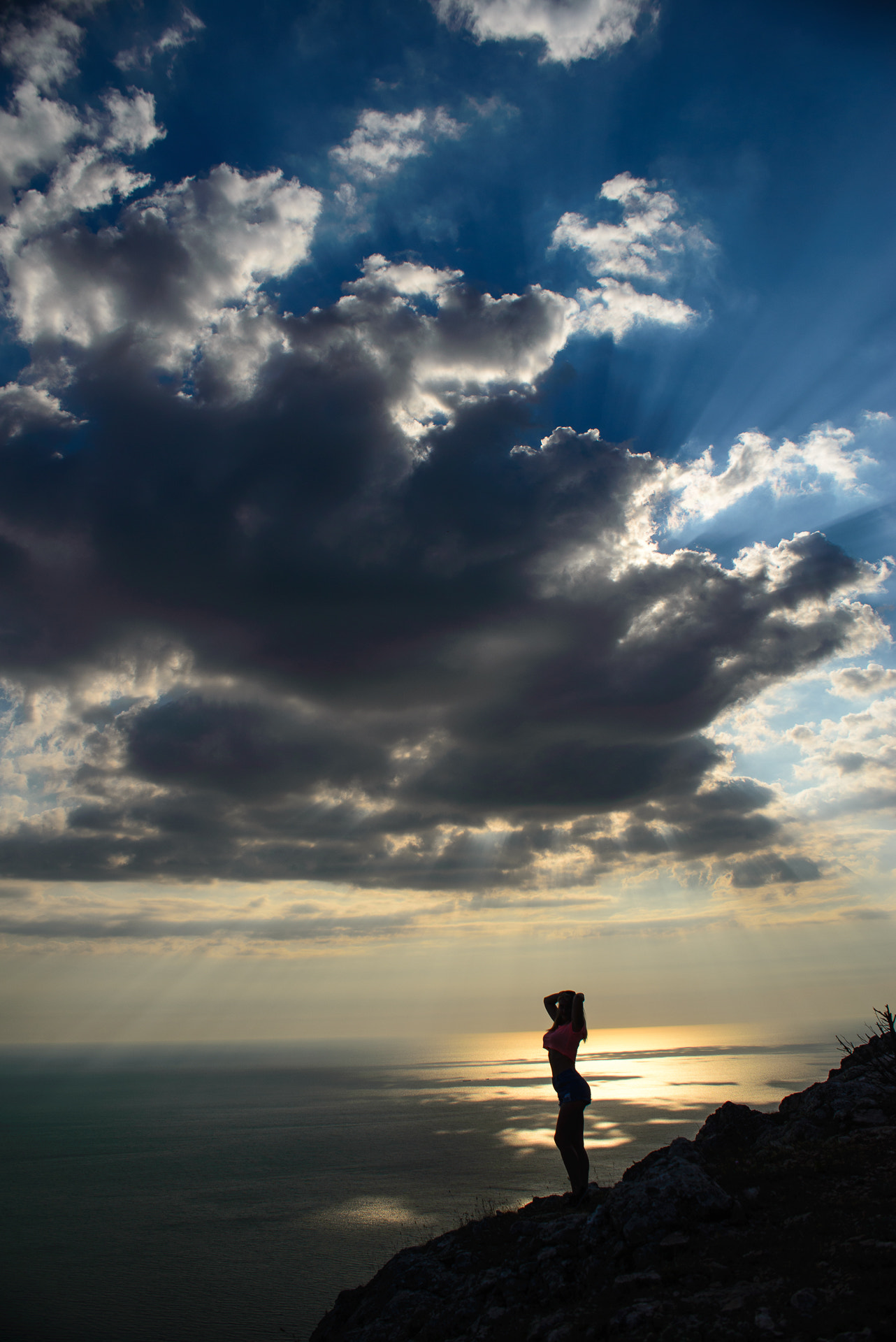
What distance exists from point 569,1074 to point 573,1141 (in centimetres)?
146

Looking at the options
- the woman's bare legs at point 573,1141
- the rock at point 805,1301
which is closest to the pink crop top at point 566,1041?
the woman's bare legs at point 573,1141

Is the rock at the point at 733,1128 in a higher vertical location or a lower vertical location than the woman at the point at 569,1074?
lower

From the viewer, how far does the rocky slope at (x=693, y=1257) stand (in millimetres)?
9703

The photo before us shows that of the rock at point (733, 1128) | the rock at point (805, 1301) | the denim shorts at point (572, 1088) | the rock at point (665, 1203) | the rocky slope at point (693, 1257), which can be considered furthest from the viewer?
the rock at point (733, 1128)

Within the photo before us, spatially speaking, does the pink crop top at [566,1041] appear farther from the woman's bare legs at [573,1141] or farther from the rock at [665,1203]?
the rock at [665,1203]

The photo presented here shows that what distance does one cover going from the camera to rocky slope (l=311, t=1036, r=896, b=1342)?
382 inches

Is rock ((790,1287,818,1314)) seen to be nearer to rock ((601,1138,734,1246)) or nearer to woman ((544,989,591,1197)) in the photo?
rock ((601,1138,734,1246))

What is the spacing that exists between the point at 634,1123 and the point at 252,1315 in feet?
341

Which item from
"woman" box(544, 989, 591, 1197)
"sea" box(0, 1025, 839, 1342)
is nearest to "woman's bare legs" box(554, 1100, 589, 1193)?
"woman" box(544, 989, 591, 1197)

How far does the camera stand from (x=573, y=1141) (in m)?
14.3

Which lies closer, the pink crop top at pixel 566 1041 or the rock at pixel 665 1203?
the rock at pixel 665 1203

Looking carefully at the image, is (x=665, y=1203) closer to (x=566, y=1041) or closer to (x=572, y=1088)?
(x=572, y=1088)

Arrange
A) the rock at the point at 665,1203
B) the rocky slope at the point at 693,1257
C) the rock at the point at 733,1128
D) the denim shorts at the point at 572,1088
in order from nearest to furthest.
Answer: the rocky slope at the point at 693,1257
the rock at the point at 665,1203
the denim shorts at the point at 572,1088
the rock at the point at 733,1128

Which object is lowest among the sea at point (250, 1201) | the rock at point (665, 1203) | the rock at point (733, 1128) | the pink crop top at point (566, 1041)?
the sea at point (250, 1201)
